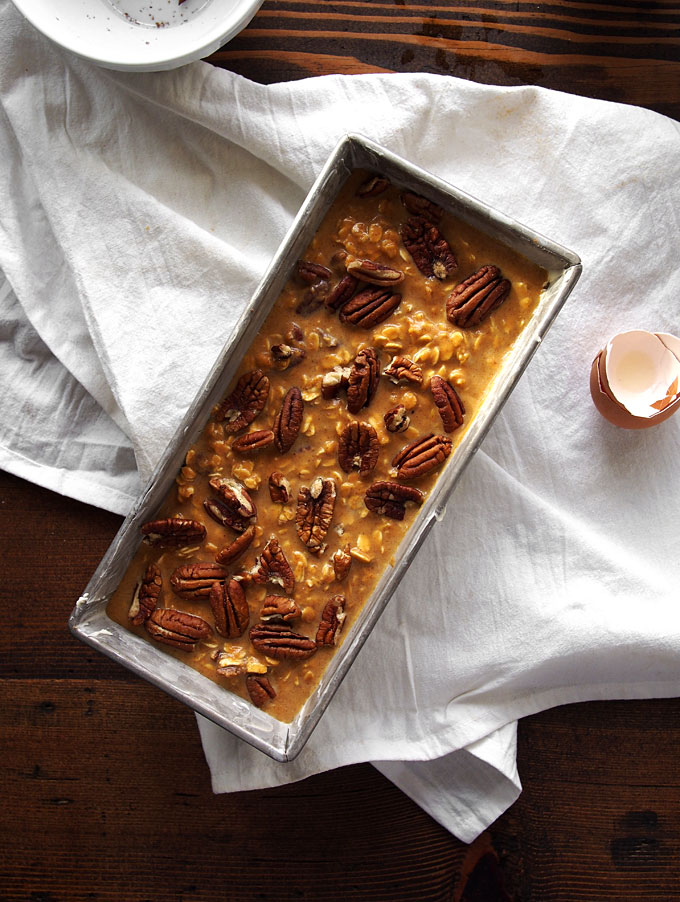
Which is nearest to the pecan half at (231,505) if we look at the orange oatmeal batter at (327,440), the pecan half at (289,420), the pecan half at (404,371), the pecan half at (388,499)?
the orange oatmeal batter at (327,440)

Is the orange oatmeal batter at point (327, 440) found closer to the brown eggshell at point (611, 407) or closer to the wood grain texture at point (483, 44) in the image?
the brown eggshell at point (611, 407)

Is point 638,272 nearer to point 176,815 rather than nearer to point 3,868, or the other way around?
point 176,815

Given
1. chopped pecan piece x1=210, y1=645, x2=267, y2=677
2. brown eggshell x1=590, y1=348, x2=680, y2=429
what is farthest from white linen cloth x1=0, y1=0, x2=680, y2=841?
chopped pecan piece x1=210, y1=645, x2=267, y2=677

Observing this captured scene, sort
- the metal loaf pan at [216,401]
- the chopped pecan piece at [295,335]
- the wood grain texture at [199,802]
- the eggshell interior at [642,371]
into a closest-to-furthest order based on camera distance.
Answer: the metal loaf pan at [216,401], the chopped pecan piece at [295,335], the eggshell interior at [642,371], the wood grain texture at [199,802]

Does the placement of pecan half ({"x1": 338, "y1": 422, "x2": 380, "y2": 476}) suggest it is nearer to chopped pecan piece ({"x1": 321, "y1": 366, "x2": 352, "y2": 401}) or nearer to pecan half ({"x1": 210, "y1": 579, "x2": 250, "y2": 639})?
chopped pecan piece ({"x1": 321, "y1": 366, "x2": 352, "y2": 401})

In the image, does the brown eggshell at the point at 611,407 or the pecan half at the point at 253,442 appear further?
the brown eggshell at the point at 611,407

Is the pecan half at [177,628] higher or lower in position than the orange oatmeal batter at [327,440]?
lower
